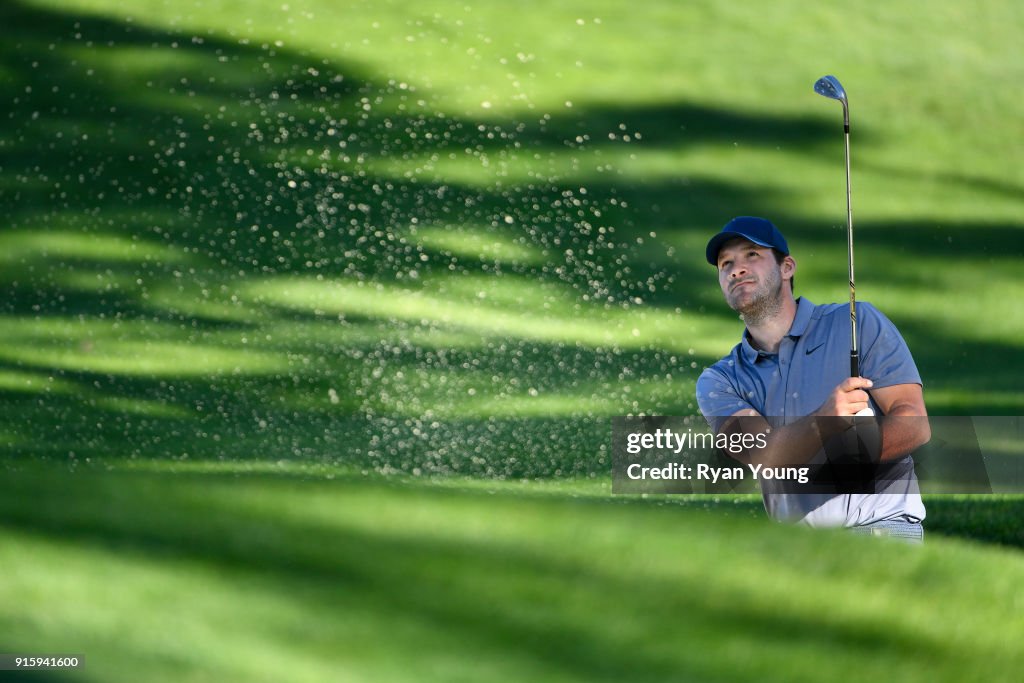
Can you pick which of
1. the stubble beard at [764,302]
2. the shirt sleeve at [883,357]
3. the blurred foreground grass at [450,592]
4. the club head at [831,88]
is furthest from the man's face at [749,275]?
the blurred foreground grass at [450,592]

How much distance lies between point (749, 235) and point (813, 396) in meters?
0.24

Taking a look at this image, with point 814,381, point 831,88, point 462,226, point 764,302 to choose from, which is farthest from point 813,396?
point 462,226

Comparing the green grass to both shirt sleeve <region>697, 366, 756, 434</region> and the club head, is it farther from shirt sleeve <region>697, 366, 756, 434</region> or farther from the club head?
the club head

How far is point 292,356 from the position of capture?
2809 mm

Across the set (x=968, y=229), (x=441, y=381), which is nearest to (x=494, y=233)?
(x=441, y=381)

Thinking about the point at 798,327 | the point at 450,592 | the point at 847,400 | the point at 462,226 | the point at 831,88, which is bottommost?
the point at 450,592

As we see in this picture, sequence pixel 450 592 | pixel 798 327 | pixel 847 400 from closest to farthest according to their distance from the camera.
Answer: pixel 450 592
pixel 847 400
pixel 798 327

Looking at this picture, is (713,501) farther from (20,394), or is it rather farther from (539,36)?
(539,36)

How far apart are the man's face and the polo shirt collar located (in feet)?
0.11

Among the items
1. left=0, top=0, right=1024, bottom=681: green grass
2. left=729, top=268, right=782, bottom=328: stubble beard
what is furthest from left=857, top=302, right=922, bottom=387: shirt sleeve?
left=0, top=0, right=1024, bottom=681: green grass

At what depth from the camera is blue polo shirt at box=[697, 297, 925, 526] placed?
147 cm

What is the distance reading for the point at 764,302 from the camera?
1583mm

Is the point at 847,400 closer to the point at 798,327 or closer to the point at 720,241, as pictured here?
the point at 798,327

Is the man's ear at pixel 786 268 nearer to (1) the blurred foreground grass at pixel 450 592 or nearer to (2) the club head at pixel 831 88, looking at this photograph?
(2) the club head at pixel 831 88
